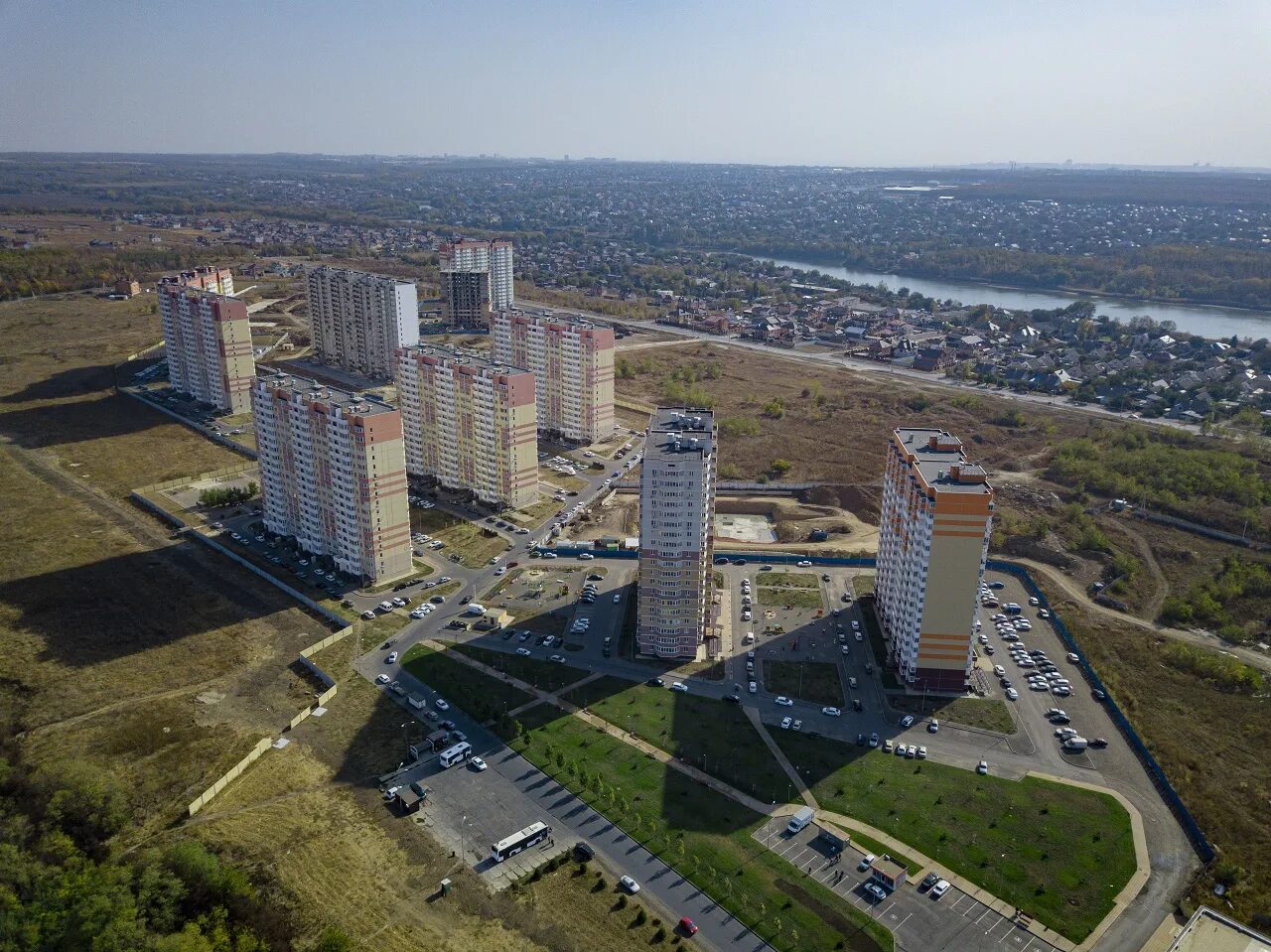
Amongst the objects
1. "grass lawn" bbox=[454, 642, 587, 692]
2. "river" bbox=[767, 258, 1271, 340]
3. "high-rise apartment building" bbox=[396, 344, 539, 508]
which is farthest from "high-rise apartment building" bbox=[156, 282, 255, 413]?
"river" bbox=[767, 258, 1271, 340]

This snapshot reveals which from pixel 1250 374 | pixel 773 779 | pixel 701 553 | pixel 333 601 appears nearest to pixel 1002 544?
pixel 701 553

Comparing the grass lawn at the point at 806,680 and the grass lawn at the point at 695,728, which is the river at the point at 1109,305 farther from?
the grass lawn at the point at 695,728

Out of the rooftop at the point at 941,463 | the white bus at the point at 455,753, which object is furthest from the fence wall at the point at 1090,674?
the white bus at the point at 455,753

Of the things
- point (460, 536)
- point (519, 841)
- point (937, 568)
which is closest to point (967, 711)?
point (937, 568)

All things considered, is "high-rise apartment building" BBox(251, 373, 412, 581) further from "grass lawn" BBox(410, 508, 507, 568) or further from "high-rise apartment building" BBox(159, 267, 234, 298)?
"high-rise apartment building" BBox(159, 267, 234, 298)

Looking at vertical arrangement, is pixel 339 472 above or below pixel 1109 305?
above

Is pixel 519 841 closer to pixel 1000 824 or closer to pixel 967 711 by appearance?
pixel 1000 824

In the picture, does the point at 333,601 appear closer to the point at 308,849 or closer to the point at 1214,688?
the point at 308,849
